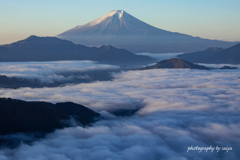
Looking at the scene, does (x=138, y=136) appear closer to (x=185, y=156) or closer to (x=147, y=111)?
(x=185, y=156)

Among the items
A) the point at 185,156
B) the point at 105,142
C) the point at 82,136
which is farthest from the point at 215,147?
the point at 82,136

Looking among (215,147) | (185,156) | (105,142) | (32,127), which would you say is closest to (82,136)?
(105,142)

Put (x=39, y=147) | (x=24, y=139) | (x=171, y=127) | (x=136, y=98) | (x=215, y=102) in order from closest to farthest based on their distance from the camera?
(x=39, y=147) < (x=24, y=139) < (x=171, y=127) < (x=215, y=102) < (x=136, y=98)

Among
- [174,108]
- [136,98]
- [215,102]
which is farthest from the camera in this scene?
[136,98]

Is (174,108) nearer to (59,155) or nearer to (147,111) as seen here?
(147,111)

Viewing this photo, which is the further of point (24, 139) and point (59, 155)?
point (24, 139)

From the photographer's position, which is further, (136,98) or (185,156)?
(136,98)

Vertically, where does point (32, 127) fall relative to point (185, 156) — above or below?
above

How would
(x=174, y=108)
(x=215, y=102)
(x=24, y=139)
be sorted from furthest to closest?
(x=215, y=102)
(x=174, y=108)
(x=24, y=139)

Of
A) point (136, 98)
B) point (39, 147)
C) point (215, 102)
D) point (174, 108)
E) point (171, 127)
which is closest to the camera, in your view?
point (39, 147)
